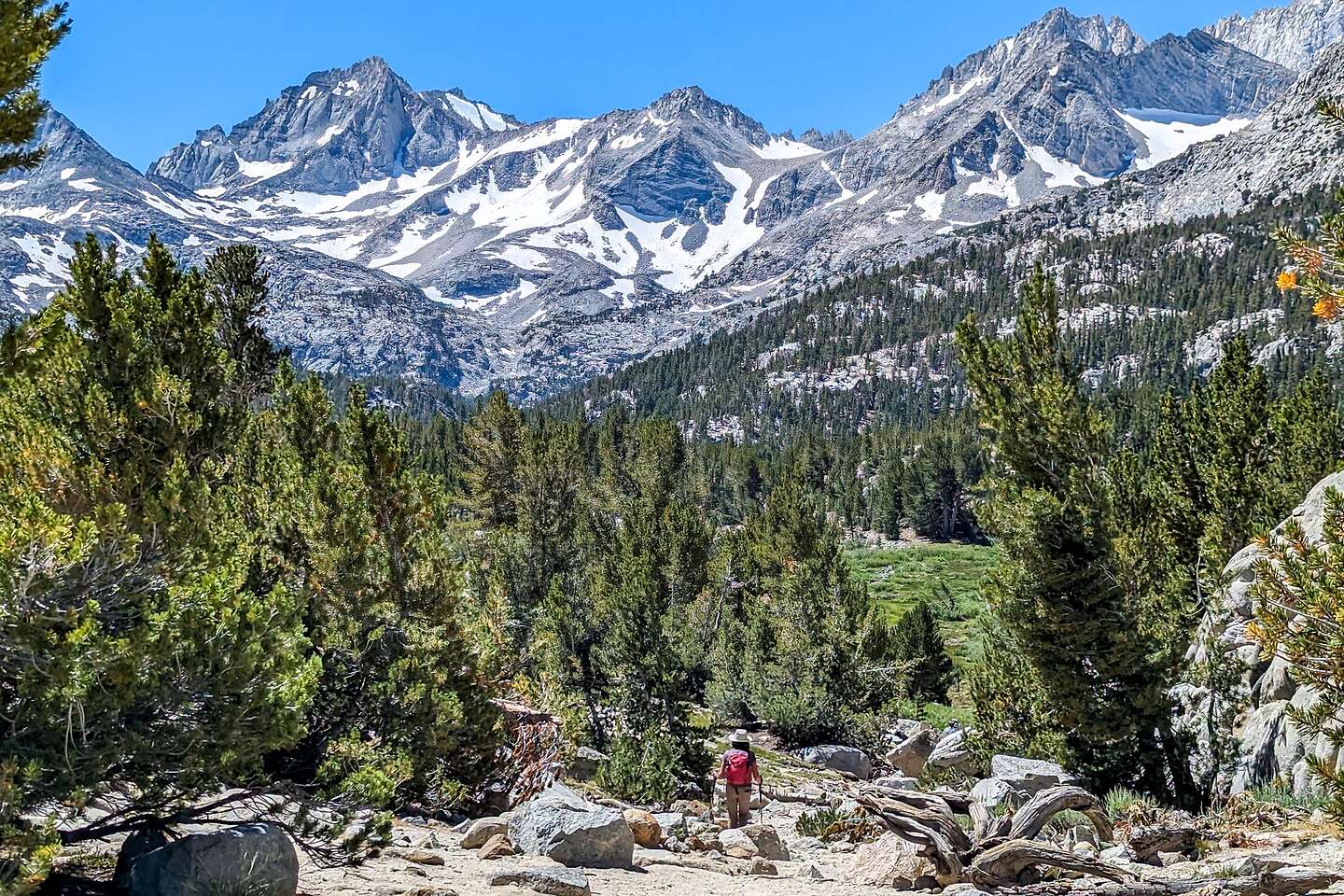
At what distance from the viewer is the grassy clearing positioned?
51.6 meters

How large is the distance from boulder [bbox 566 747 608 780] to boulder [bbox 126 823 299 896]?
34.9ft

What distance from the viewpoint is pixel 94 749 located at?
6320 mm

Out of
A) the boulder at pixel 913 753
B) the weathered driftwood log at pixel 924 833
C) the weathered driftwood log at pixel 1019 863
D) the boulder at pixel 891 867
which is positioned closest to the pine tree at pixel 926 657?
the boulder at pixel 913 753

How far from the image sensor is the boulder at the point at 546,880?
8.02 meters

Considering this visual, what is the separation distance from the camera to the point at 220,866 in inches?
263

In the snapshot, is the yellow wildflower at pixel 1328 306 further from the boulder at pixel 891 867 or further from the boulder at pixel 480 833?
the boulder at pixel 480 833

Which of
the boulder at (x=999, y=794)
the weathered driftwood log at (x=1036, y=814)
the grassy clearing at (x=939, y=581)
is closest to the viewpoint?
the weathered driftwood log at (x=1036, y=814)

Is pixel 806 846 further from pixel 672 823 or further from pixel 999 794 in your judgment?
pixel 999 794

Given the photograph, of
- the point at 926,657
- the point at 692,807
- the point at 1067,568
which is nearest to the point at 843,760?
the point at 692,807

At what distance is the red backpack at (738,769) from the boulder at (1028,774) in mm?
3748

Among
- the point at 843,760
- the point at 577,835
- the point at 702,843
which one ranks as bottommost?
the point at 843,760

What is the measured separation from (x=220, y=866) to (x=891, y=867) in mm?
6662

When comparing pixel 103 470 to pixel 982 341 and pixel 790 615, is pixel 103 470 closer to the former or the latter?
pixel 982 341

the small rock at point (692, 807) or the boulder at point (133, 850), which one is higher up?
the boulder at point (133, 850)
